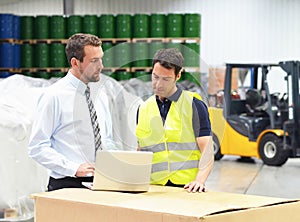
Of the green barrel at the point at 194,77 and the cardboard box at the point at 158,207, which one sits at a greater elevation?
the green barrel at the point at 194,77

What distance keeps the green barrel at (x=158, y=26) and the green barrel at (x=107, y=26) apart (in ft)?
2.74

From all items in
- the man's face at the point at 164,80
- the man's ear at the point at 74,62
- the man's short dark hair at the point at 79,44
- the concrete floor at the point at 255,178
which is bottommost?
the concrete floor at the point at 255,178

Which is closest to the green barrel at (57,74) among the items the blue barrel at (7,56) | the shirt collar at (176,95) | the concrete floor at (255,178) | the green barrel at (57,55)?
the green barrel at (57,55)

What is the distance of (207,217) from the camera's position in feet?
7.85

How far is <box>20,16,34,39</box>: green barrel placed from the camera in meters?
15.4

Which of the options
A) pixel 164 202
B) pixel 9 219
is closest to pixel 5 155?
pixel 9 219

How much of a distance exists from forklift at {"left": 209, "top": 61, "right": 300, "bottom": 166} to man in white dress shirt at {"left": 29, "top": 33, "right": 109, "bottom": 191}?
917 cm

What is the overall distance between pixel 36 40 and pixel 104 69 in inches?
493

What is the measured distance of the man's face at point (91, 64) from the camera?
3244 mm

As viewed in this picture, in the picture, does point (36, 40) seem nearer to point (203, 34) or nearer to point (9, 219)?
point (203, 34)

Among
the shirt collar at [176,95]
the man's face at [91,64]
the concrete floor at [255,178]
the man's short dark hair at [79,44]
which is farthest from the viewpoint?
the concrete floor at [255,178]

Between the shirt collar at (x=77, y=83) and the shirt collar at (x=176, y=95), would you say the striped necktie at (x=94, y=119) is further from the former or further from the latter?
the shirt collar at (x=176, y=95)

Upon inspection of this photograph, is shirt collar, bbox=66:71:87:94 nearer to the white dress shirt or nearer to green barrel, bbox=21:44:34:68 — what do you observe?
the white dress shirt

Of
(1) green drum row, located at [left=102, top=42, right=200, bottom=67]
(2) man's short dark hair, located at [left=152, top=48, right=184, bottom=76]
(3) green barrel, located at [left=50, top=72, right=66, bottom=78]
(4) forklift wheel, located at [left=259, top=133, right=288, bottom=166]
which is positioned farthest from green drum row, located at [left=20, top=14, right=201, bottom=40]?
(2) man's short dark hair, located at [left=152, top=48, right=184, bottom=76]
